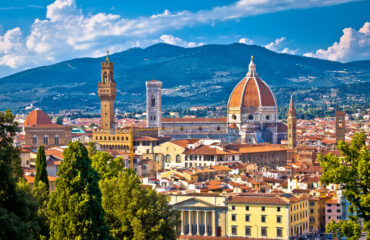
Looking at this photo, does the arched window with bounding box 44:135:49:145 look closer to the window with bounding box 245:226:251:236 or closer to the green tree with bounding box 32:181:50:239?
the window with bounding box 245:226:251:236

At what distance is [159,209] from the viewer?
33719 mm

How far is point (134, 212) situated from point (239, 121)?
301 ft

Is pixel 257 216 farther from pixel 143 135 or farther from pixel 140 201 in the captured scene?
pixel 143 135

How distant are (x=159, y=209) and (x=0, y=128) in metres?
11.5

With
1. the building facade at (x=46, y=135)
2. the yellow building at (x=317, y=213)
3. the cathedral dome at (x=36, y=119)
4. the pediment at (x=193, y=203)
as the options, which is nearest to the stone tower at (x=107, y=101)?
the building facade at (x=46, y=135)

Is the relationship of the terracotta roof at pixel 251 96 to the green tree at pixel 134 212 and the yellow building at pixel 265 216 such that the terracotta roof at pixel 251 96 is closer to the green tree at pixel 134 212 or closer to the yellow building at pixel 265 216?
the yellow building at pixel 265 216

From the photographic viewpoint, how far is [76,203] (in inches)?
1029

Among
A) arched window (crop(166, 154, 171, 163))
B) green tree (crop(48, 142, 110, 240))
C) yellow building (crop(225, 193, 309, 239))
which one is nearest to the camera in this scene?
green tree (crop(48, 142, 110, 240))

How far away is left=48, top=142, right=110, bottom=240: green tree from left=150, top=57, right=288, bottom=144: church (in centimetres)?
8813

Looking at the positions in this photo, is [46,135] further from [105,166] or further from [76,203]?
[76,203]

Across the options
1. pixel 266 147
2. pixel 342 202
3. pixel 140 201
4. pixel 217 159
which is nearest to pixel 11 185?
pixel 140 201

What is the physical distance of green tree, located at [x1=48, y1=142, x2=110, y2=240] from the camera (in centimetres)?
2606

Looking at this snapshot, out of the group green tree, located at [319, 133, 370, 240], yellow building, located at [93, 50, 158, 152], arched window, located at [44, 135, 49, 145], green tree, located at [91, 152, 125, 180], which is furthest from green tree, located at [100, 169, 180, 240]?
arched window, located at [44, 135, 49, 145]

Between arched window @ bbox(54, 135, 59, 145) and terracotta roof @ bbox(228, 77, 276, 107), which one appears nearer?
arched window @ bbox(54, 135, 59, 145)
